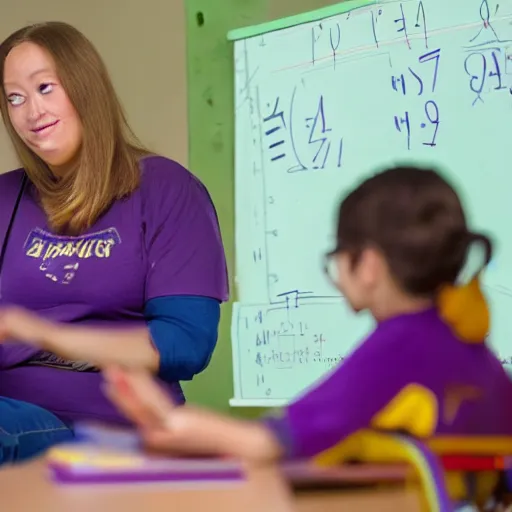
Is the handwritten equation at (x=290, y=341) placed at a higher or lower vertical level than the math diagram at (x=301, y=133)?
lower

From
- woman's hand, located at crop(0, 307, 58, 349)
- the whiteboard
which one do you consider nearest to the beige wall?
the whiteboard

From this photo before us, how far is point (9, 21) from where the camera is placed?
2215 millimetres

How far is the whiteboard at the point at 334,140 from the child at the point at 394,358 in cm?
94

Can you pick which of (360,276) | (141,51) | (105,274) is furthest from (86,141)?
(141,51)

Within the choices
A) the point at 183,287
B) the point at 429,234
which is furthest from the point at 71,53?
the point at 429,234

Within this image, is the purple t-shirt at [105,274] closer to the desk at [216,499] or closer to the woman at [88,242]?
the woman at [88,242]

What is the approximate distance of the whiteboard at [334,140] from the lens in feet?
5.13

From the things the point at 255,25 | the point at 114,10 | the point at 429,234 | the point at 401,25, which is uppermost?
the point at 114,10

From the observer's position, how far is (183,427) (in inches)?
21.2

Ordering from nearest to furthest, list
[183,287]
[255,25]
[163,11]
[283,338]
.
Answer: [183,287] < [283,338] < [255,25] < [163,11]

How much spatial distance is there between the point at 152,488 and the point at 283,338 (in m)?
A: 1.36

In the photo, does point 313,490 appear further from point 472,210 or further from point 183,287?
point 472,210

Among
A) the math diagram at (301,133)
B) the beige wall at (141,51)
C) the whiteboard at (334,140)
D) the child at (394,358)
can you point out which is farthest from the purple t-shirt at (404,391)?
the beige wall at (141,51)

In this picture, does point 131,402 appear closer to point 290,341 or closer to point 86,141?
point 86,141
